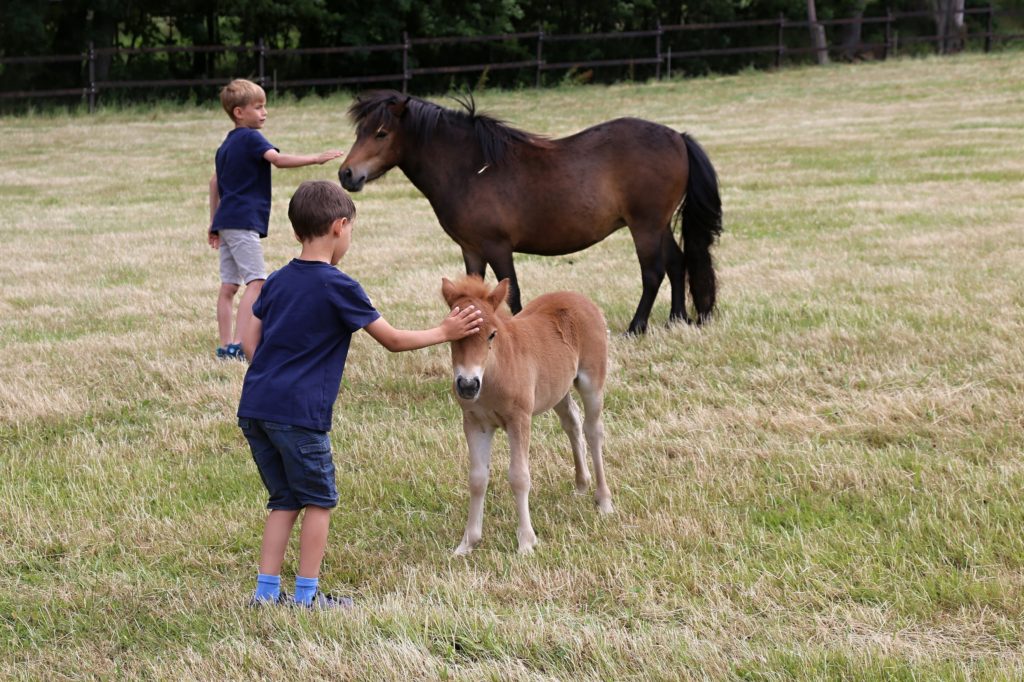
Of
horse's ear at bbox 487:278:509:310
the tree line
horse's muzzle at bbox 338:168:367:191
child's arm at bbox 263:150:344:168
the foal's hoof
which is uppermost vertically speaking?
the tree line

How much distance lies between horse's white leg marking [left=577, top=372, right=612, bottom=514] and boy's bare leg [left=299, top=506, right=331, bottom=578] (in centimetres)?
139

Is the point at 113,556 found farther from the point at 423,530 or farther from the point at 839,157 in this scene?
the point at 839,157

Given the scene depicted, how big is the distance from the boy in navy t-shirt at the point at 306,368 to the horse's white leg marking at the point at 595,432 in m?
1.18

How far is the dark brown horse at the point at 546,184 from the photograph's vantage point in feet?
26.1

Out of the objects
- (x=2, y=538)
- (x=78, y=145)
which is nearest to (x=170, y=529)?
(x=2, y=538)

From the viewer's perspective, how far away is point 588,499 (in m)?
5.08

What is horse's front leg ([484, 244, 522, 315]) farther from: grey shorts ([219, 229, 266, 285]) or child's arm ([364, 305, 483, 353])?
child's arm ([364, 305, 483, 353])

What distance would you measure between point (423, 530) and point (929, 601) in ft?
6.87

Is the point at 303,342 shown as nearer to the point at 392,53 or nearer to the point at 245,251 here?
the point at 245,251

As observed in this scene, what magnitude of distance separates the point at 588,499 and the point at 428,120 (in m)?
3.90

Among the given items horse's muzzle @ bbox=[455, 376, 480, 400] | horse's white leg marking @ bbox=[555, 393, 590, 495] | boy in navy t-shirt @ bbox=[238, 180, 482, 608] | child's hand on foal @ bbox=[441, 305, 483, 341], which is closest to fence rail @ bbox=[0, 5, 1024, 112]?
horse's white leg marking @ bbox=[555, 393, 590, 495]

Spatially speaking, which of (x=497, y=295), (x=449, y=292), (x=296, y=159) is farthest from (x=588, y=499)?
(x=296, y=159)

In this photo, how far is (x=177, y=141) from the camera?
2394cm

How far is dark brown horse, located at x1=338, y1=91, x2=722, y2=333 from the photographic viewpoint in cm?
795
